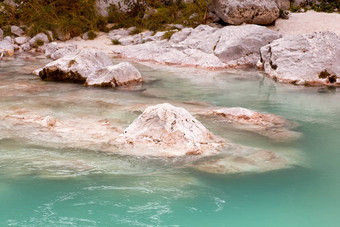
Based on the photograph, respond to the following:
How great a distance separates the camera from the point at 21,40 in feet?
59.6

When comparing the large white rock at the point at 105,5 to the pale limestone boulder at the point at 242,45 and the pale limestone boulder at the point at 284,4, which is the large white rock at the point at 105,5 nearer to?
the pale limestone boulder at the point at 284,4

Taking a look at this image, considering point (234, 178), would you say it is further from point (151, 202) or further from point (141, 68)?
point (141, 68)

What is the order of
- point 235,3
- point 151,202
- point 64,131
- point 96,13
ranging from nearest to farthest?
1. point 151,202
2. point 64,131
3. point 235,3
4. point 96,13

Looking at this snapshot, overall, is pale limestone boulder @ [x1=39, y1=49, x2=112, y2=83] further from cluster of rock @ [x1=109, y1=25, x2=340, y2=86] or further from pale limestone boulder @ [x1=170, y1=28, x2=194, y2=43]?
pale limestone boulder @ [x1=170, y1=28, x2=194, y2=43]

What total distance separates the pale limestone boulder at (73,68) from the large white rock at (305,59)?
4.81 meters

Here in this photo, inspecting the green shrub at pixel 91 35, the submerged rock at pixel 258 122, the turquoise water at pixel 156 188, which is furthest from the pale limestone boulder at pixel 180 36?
the turquoise water at pixel 156 188

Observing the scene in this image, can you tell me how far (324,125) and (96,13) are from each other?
15.9m

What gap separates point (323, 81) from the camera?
10.4 m

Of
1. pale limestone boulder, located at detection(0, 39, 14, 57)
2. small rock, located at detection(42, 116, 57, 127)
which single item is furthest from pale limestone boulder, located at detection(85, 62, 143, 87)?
pale limestone boulder, located at detection(0, 39, 14, 57)

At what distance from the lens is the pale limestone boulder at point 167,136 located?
471 centimetres

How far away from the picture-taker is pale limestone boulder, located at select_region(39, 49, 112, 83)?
1005cm

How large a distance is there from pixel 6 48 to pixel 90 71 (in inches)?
306

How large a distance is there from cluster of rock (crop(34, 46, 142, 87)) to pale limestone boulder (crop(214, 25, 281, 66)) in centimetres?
449

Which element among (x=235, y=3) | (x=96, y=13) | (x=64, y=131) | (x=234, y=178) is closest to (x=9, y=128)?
(x=64, y=131)
